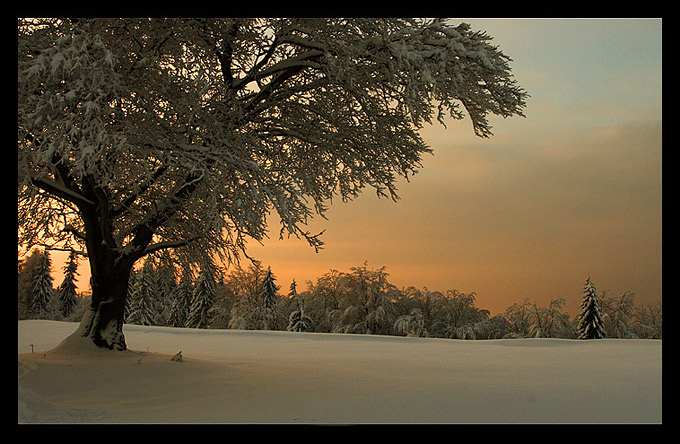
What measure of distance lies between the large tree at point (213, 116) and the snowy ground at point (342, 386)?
234cm

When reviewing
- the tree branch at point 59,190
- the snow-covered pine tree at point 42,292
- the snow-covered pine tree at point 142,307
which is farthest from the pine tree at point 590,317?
the snow-covered pine tree at point 42,292

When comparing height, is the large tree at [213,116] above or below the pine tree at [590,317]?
above

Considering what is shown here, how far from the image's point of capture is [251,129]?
11156mm

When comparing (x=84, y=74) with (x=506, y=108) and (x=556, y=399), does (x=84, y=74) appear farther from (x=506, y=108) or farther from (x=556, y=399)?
(x=556, y=399)

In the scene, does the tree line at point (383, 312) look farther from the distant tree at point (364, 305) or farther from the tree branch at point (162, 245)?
the tree branch at point (162, 245)

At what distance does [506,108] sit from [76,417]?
8713 millimetres

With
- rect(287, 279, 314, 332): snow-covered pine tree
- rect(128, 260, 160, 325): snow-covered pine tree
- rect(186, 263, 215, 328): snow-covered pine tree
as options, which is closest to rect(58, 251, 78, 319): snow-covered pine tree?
rect(128, 260, 160, 325): snow-covered pine tree

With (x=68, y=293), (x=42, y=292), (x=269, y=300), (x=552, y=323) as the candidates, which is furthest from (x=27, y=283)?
(x=552, y=323)

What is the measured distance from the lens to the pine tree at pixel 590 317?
33.2m

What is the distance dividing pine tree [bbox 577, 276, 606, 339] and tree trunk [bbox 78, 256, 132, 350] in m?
29.3

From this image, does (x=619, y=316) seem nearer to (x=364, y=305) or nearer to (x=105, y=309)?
(x=364, y=305)

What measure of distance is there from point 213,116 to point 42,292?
54.5m
